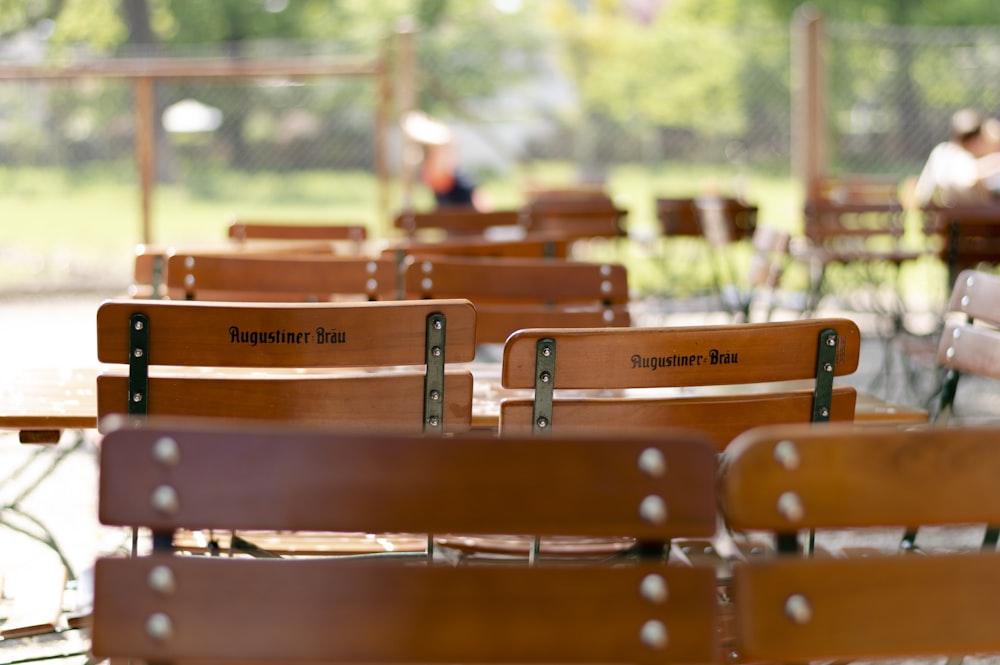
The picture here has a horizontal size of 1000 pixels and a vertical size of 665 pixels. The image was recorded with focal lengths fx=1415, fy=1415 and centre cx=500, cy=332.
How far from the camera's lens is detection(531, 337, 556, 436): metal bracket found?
2.36 metres

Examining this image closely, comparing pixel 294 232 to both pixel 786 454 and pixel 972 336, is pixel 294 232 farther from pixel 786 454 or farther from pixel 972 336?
pixel 786 454

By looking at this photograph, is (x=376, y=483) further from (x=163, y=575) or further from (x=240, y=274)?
(x=240, y=274)

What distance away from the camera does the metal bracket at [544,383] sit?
2359 millimetres

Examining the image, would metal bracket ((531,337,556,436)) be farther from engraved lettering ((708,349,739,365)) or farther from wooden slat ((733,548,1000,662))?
wooden slat ((733,548,1000,662))

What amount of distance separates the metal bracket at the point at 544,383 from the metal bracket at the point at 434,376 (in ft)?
0.77

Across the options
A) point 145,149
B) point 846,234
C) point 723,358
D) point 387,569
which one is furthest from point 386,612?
point 145,149

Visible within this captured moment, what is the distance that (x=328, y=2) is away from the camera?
30.2m

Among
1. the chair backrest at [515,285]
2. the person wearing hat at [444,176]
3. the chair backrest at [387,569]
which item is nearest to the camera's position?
the chair backrest at [387,569]

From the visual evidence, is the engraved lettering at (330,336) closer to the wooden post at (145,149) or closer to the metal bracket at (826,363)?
the metal bracket at (826,363)

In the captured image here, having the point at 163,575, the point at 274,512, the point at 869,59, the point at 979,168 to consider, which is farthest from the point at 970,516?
the point at 869,59

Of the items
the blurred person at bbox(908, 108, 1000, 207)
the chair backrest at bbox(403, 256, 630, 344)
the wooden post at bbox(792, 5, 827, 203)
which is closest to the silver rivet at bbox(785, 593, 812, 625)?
the chair backrest at bbox(403, 256, 630, 344)

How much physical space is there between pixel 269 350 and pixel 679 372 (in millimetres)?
725

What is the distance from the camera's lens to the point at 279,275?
3.71 metres

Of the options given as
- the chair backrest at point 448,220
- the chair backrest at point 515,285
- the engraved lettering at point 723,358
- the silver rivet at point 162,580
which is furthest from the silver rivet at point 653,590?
the chair backrest at point 448,220
